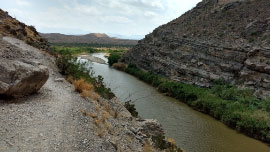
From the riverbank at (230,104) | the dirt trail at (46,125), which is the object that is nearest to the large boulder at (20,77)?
the dirt trail at (46,125)

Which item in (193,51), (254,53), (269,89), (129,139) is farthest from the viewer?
(193,51)

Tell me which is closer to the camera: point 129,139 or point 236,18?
point 129,139

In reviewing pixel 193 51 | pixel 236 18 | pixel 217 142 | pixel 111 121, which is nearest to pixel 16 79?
pixel 111 121

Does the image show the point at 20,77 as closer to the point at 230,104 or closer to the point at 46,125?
the point at 46,125

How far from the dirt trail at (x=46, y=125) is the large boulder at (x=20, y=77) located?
0.36 m

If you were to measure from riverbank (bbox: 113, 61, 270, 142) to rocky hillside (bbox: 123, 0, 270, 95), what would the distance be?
2096mm

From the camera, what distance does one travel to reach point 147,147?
1054 cm

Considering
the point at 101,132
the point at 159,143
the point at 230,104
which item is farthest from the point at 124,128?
the point at 230,104

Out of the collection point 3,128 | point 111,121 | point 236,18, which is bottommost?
point 111,121

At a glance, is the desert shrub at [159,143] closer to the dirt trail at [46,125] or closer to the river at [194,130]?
the dirt trail at [46,125]

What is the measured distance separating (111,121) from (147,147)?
2.12 metres

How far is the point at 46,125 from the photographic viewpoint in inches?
317

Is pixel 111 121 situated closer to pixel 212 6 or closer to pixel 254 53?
pixel 254 53

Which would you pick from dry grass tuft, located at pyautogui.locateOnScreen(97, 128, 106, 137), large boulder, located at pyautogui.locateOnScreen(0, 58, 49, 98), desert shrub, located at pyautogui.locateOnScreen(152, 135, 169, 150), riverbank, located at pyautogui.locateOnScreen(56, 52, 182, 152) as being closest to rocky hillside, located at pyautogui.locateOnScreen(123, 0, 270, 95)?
riverbank, located at pyautogui.locateOnScreen(56, 52, 182, 152)
